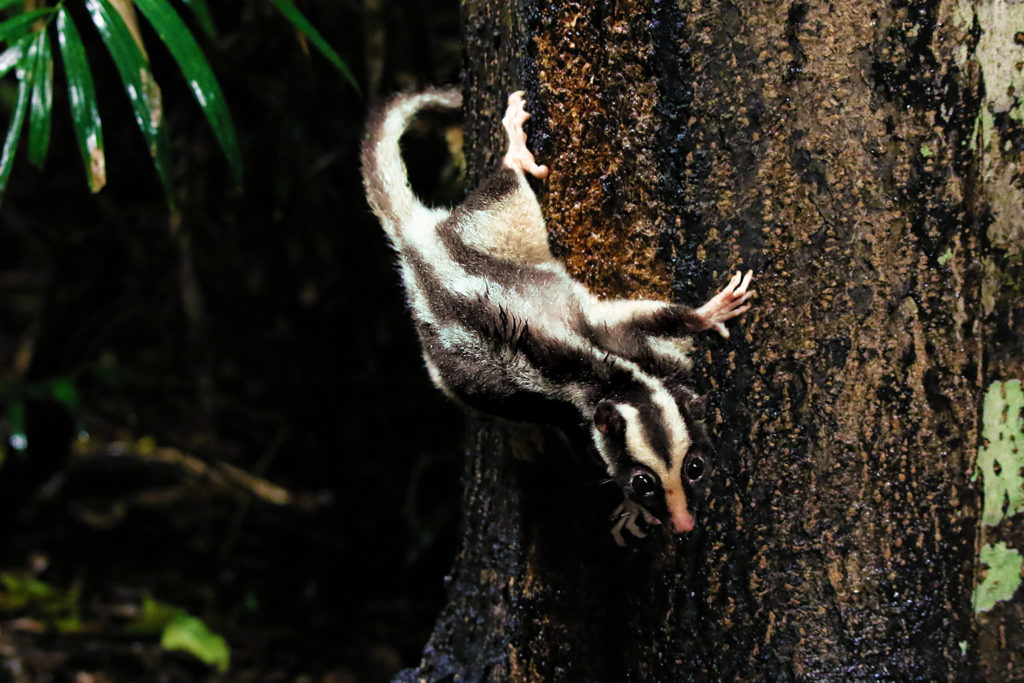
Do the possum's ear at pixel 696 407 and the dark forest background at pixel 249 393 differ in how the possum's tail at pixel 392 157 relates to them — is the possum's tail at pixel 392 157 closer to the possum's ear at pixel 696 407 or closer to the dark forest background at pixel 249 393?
the dark forest background at pixel 249 393

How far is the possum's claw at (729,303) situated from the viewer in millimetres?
1695

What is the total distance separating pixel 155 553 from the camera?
4.67 metres

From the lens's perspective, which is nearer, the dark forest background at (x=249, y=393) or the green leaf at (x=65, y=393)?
the green leaf at (x=65, y=393)

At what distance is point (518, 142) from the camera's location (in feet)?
6.27

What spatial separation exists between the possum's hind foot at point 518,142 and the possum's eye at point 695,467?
692 mm

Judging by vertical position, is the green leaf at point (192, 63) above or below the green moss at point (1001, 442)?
above

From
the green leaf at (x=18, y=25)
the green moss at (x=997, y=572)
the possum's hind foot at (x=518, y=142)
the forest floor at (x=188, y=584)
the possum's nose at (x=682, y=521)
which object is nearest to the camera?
the possum's nose at (x=682, y=521)

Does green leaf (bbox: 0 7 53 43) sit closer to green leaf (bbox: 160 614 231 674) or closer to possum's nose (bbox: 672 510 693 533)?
possum's nose (bbox: 672 510 693 533)

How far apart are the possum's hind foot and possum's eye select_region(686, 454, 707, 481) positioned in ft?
2.27

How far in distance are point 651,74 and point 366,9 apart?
230 centimetres

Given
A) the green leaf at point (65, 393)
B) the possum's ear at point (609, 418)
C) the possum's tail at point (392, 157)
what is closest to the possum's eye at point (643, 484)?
the possum's ear at point (609, 418)

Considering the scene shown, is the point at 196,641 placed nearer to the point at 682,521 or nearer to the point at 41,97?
the point at 41,97

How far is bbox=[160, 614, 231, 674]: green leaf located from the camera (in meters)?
3.55

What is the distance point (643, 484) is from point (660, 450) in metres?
0.08
